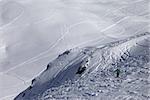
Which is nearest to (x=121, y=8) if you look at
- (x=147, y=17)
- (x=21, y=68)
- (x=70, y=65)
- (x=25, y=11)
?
(x=147, y=17)

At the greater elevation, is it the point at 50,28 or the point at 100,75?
the point at 100,75

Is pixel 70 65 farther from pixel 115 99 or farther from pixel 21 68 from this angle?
pixel 21 68

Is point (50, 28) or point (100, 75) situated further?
point (50, 28)

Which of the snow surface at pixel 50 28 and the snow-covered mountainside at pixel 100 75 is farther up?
the snow-covered mountainside at pixel 100 75

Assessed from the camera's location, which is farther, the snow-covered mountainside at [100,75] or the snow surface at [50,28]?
the snow surface at [50,28]
